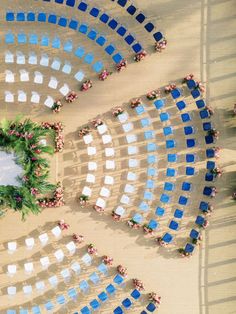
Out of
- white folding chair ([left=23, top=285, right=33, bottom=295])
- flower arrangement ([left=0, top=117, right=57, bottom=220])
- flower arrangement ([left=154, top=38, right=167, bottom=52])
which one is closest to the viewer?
flower arrangement ([left=0, top=117, right=57, bottom=220])

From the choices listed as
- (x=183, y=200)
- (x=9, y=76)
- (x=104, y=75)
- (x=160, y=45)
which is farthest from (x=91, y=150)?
(x=160, y=45)

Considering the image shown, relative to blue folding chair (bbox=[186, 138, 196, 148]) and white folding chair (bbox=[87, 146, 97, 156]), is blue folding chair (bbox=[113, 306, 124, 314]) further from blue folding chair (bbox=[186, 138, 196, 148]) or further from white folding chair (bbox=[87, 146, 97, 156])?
blue folding chair (bbox=[186, 138, 196, 148])

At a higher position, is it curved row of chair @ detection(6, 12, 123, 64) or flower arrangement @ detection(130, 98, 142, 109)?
curved row of chair @ detection(6, 12, 123, 64)

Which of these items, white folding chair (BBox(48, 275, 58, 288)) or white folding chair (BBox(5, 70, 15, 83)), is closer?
white folding chair (BBox(5, 70, 15, 83))

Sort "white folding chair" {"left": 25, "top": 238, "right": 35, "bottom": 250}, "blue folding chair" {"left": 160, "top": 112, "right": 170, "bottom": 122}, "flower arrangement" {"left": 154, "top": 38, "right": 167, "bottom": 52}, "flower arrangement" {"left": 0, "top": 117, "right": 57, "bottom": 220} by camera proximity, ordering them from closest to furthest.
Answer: "flower arrangement" {"left": 0, "top": 117, "right": 57, "bottom": 220}
"flower arrangement" {"left": 154, "top": 38, "right": 167, "bottom": 52}
"blue folding chair" {"left": 160, "top": 112, "right": 170, "bottom": 122}
"white folding chair" {"left": 25, "top": 238, "right": 35, "bottom": 250}

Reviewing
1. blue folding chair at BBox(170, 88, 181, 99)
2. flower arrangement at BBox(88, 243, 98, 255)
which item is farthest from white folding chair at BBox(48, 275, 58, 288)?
blue folding chair at BBox(170, 88, 181, 99)

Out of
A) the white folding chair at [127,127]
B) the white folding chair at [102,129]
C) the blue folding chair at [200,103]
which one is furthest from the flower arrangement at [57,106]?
the blue folding chair at [200,103]

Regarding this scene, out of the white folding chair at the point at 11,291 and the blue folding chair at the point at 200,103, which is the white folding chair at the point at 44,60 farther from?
the white folding chair at the point at 11,291
